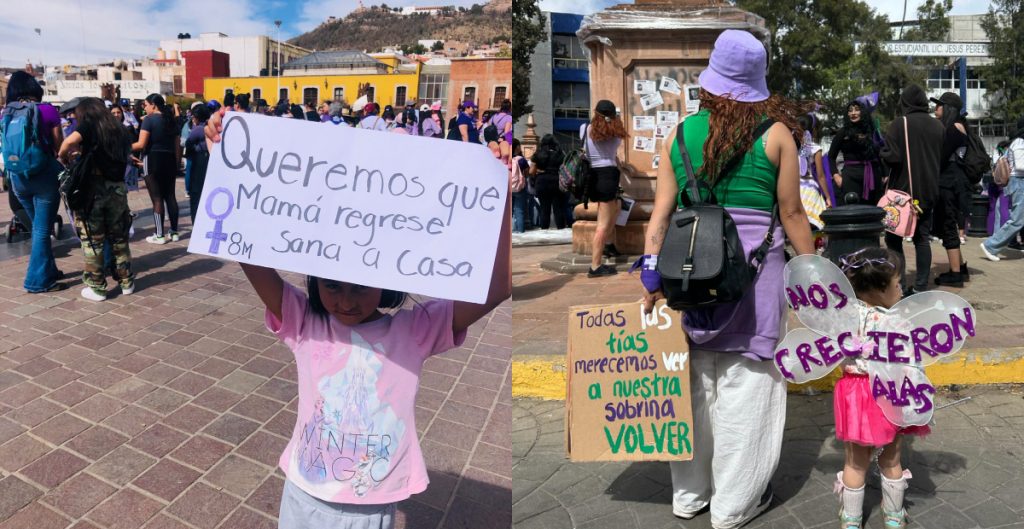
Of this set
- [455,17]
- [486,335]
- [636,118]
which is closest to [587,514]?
[486,335]

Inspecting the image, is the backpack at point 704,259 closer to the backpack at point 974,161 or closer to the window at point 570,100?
the backpack at point 974,161

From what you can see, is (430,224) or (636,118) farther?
(636,118)

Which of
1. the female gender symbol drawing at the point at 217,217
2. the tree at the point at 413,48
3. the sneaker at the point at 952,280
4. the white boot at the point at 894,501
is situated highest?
the tree at the point at 413,48

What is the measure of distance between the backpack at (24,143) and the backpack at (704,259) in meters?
6.09

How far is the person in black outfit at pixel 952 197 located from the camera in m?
6.27

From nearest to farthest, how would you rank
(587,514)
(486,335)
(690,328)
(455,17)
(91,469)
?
(690,328) < (587,514) < (91,469) < (486,335) < (455,17)

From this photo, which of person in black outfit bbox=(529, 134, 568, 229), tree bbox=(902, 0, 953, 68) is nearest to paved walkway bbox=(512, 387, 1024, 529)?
person in black outfit bbox=(529, 134, 568, 229)

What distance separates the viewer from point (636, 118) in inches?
309

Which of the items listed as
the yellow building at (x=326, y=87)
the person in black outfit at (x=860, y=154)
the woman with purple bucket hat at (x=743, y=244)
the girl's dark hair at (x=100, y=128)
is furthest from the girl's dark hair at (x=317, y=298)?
the yellow building at (x=326, y=87)

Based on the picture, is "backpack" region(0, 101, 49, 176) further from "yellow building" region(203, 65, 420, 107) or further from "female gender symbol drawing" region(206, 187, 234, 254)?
"yellow building" region(203, 65, 420, 107)

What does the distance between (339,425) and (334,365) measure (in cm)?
15

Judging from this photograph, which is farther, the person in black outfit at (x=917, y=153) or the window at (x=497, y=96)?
the window at (x=497, y=96)

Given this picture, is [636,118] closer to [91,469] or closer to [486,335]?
[486,335]

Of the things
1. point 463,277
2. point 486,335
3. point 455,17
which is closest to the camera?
point 463,277
